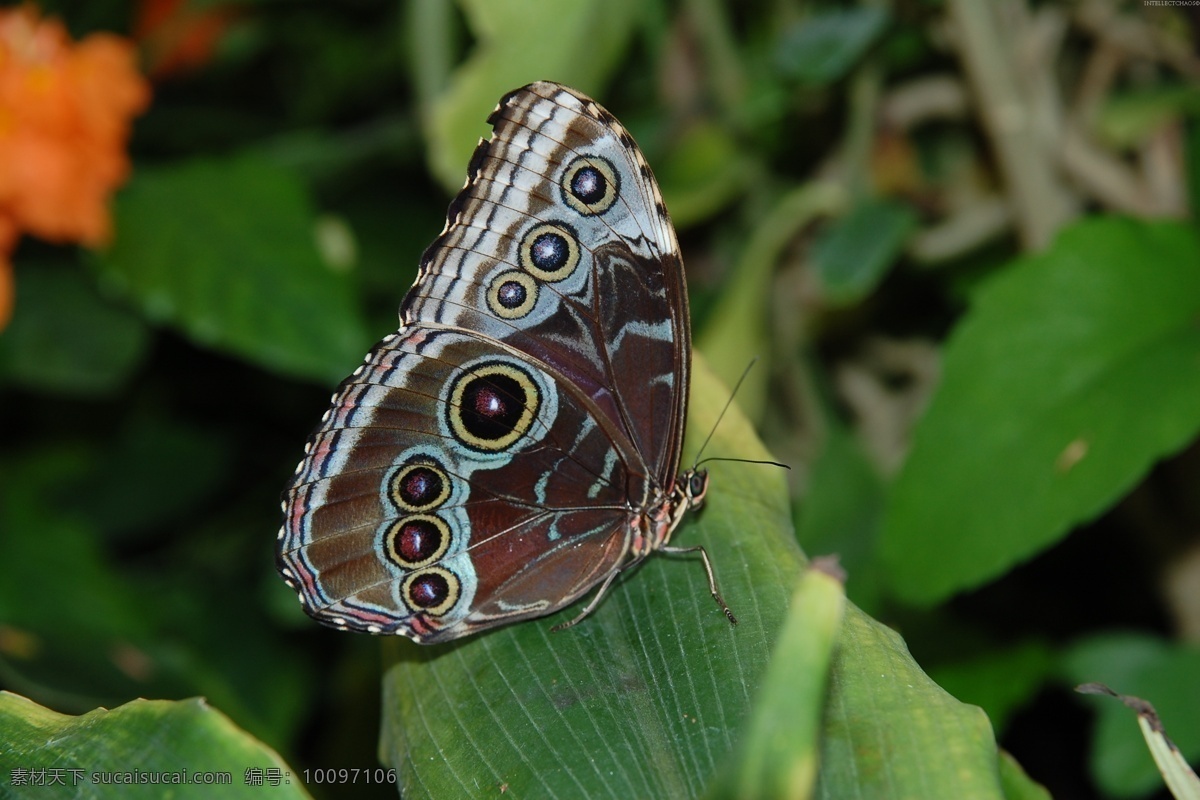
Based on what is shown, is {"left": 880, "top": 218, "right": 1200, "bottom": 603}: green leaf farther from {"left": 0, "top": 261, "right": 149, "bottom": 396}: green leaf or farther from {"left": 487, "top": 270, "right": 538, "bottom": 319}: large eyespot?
{"left": 0, "top": 261, "right": 149, "bottom": 396}: green leaf

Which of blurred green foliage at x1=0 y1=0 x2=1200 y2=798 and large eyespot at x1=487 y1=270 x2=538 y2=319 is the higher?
large eyespot at x1=487 y1=270 x2=538 y2=319

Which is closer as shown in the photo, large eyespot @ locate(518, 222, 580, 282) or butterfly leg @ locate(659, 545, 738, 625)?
butterfly leg @ locate(659, 545, 738, 625)

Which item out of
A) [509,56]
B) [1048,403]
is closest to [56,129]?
[509,56]

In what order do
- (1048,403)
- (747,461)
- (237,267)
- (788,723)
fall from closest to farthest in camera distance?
(788,723)
(747,461)
(1048,403)
(237,267)

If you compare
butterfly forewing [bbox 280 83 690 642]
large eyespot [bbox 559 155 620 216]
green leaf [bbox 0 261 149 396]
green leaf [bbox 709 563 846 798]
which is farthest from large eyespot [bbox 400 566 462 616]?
green leaf [bbox 0 261 149 396]

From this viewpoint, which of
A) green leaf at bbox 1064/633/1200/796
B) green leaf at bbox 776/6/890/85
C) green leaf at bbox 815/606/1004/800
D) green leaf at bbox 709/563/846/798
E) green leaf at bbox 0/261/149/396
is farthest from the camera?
green leaf at bbox 0/261/149/396

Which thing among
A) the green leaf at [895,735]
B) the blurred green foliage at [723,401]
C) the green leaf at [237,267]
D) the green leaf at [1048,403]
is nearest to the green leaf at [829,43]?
the blurred green foliage at [723,401]

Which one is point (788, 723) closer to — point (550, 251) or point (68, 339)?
point (550, 251)

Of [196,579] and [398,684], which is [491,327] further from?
[196,579]
